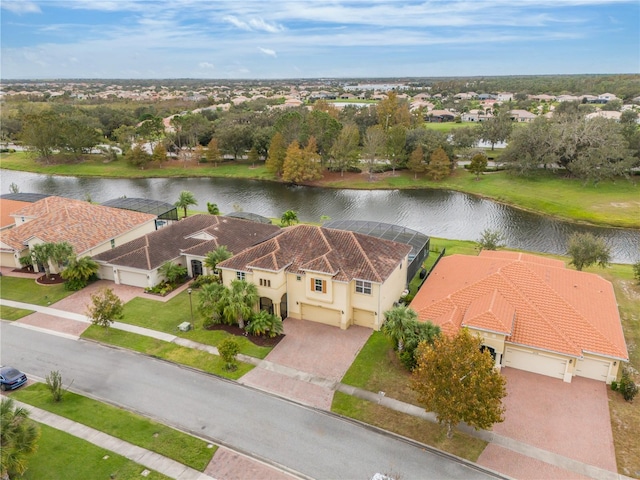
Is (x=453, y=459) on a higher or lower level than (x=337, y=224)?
lower

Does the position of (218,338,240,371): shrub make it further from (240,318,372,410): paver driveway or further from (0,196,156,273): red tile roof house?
(0,196,156,273): red tile roof house

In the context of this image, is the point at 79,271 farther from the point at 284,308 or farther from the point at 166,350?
the point at 284,308

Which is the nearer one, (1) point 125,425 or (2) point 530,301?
(1) point 125,425

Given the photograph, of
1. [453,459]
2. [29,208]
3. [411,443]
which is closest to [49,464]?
[411,443]

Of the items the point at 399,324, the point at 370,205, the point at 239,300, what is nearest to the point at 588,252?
the point at 399,324

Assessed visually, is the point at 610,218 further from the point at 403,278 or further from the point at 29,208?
the point at 29,208

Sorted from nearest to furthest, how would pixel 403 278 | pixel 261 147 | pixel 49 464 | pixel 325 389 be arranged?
1. pixel 49 464
2. pixel 325 389
3. pixel 403 278
4. pixel 261 147

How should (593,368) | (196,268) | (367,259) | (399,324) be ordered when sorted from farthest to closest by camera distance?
1. (196,268)
2. (367,259)
3. (399,324)
4. (593,368)
